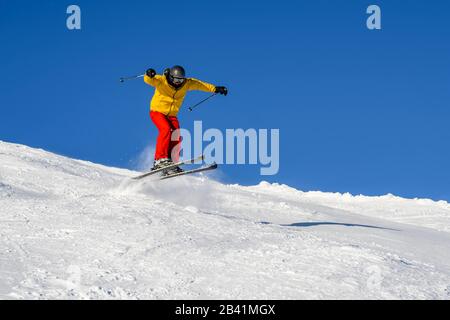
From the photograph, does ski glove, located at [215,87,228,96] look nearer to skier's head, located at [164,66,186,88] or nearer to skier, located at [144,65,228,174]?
skier, located at [144,65,228,174]

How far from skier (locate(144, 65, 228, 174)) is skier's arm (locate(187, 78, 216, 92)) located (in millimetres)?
214

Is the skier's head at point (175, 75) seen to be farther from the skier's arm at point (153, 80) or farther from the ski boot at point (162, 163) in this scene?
the ski boot at point (162, 163)

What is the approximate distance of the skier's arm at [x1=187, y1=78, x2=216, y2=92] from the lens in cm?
1125

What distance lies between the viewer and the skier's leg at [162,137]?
35.0ft

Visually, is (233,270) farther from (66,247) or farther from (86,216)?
(86,216)

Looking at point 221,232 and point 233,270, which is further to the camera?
point 221,232

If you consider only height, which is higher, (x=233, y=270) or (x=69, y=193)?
(x=69, y=193)

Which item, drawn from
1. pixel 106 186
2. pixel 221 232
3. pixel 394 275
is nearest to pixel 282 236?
pixel 221 232

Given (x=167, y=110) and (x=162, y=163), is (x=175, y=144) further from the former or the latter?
(x=167, y=110)

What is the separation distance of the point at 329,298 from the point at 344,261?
123 centimetres

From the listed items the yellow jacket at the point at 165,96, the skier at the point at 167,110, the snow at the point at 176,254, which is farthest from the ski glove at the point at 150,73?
the snow at the point at 176,254

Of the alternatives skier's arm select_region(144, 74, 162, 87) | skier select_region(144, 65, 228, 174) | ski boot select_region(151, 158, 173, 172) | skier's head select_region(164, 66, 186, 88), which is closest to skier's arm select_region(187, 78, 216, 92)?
skier select_region(144, 65, 228, 174)

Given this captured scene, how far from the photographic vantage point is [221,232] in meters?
7.43
